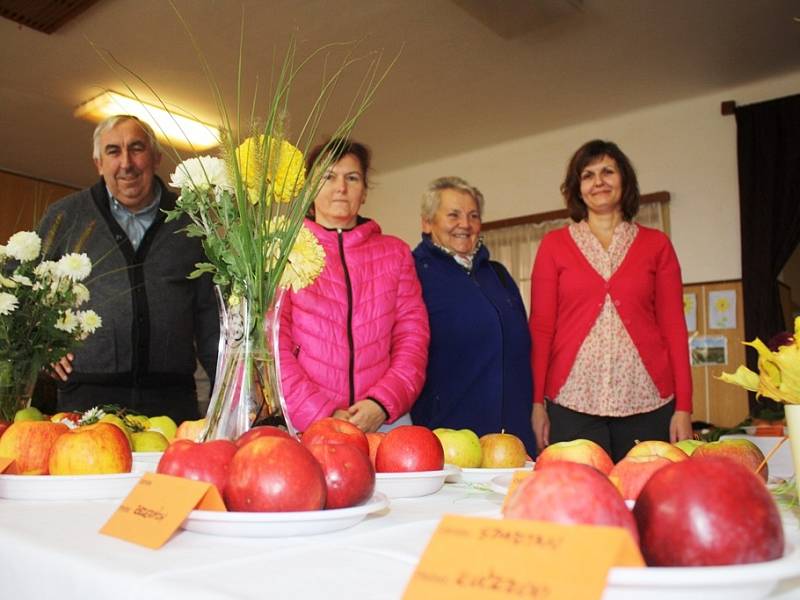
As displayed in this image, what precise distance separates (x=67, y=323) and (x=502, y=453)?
0.87 metres

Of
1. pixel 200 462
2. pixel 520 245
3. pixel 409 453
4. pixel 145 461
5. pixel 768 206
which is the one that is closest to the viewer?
pixel 200 462

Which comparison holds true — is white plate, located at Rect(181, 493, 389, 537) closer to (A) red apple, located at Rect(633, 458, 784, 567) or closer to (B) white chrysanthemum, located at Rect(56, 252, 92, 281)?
(A) red apple, located at Rect(633, 458, 784, 567)

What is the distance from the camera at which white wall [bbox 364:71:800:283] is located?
464 centimetres

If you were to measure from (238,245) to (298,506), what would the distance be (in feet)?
1.39

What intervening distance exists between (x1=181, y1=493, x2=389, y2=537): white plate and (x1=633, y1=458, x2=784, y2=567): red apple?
0.92 ft

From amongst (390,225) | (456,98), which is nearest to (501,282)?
(456,98)

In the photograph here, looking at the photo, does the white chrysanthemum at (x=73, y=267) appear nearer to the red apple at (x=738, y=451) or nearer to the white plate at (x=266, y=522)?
the white plate at (x=266, y=522)

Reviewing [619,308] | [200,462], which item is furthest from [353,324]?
[200,462]

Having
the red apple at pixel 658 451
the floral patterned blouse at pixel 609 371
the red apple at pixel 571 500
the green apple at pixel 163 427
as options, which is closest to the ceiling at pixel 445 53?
the floral patterned blouse at pixel 609 371

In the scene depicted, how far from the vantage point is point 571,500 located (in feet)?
1.44

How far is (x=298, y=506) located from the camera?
635 millimetres

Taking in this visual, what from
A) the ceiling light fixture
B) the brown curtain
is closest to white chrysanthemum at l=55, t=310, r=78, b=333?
the ceiling light fixture

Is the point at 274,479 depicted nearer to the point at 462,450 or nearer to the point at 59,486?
the point at 59,486

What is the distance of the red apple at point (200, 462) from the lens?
26.2 inches
